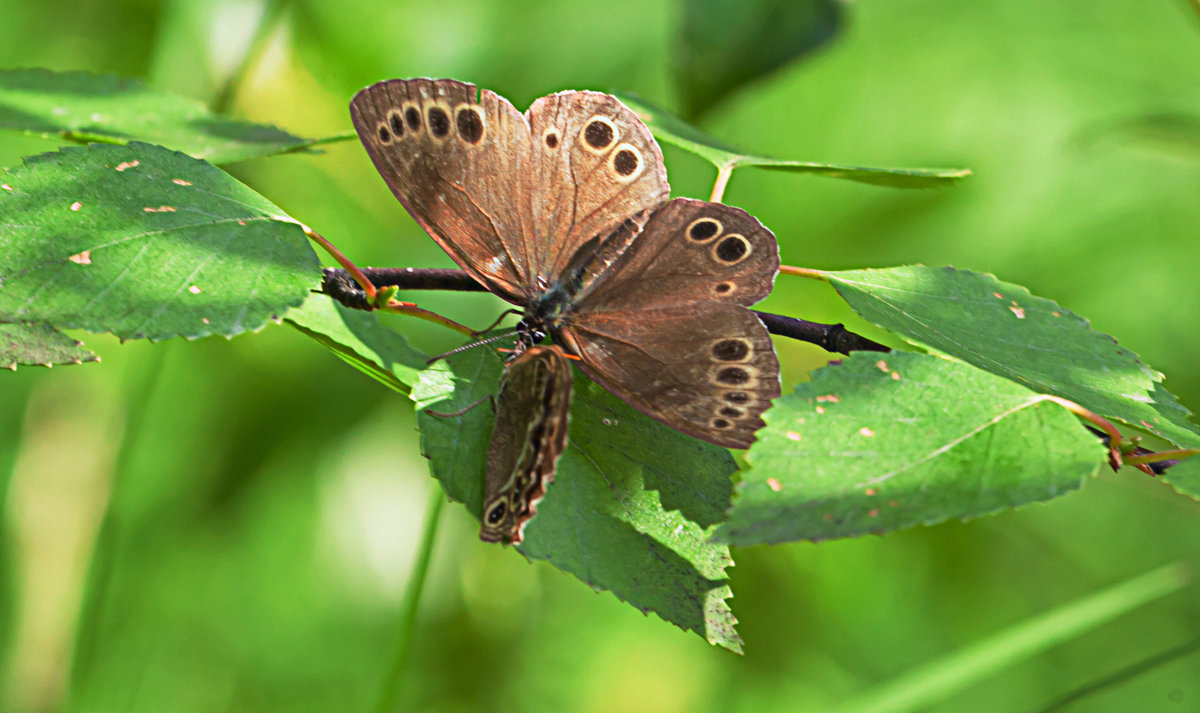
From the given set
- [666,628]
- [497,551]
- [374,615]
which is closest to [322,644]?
[374,615]

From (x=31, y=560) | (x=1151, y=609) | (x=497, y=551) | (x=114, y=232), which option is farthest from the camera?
(x=1151, y=609)

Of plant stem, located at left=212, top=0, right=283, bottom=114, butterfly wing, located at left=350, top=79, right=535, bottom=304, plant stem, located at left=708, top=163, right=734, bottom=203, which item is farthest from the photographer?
plant stem, located at left=212, top=0, right=283, bottom=114

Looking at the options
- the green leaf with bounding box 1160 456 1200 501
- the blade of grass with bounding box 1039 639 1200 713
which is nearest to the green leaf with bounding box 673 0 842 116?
the green leaf with bounding box 1160 456 1200 501

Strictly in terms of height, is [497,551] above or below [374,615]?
above

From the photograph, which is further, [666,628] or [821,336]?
[666,628]

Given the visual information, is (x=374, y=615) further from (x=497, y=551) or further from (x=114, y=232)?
(x=114, y=232)

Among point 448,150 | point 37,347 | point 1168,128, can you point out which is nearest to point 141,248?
point 37,347

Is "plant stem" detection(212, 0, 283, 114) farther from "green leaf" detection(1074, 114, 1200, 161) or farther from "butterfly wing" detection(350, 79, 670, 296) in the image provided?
"green leaf" detection(1074, 114, 1200, 161)

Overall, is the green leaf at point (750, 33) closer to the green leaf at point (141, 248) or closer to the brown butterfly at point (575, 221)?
the brown butterfly at point (575, 221)
